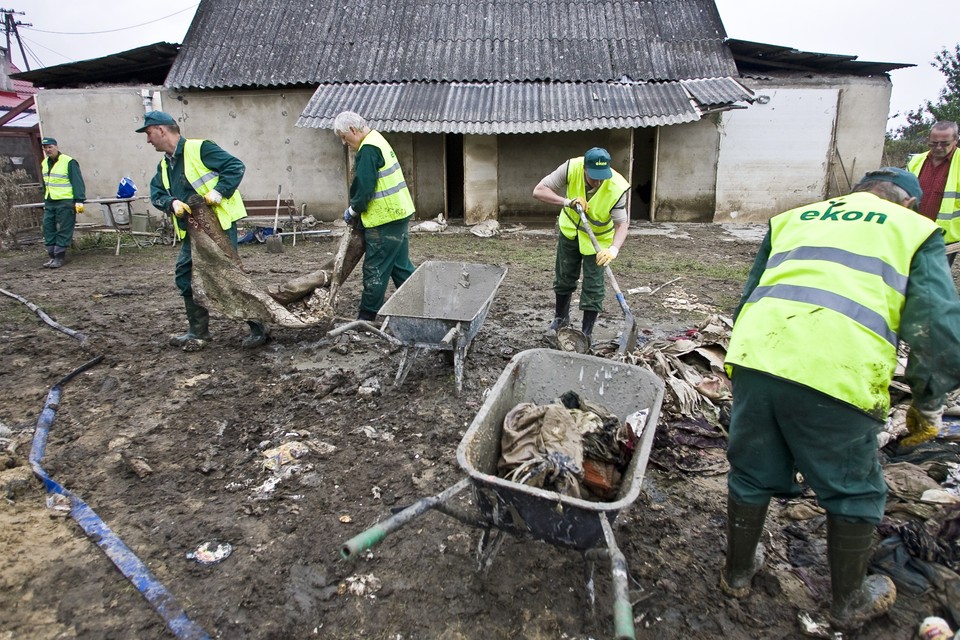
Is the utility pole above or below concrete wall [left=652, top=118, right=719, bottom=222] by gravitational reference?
above

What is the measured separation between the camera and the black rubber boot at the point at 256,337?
187 inches

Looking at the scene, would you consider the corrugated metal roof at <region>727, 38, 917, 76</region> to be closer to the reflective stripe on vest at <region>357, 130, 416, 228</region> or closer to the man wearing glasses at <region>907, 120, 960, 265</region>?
the man wearing glasses at <region>907, 120, 960, 265</region>

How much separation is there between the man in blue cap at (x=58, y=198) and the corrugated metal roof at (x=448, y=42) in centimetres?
300

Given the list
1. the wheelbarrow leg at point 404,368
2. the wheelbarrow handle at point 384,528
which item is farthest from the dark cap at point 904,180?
the wheelbarrow leg at point 404,368

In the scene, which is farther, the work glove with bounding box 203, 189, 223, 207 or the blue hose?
the work glove with bounding box 203, 189, 223, 207

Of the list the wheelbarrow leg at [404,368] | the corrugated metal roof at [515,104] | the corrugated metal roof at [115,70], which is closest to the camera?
the wheelbarrow leg at [404,368]

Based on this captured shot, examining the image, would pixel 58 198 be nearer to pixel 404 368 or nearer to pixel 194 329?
pixel 194 329

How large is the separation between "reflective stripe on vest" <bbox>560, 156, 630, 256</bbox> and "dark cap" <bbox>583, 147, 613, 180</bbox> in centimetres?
16

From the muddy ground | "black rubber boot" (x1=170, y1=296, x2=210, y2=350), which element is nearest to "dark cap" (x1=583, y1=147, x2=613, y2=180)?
the muddy ground

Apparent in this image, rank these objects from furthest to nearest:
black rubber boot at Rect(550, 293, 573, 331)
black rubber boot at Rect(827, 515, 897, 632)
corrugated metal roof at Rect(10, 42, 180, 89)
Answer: corrugated metal roof at Rect(10, 42, 180, 89), black rubber boot at Rect(550, 293, 573, 331), black rubber boot at Rect(827, 515, 897, 632)

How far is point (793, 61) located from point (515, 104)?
17.1 feet

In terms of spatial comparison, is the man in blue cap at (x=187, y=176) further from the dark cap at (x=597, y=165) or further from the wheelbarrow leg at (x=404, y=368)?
the dark cap at (x=597, y=165)

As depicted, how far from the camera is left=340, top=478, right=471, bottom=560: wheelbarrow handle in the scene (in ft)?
5.38

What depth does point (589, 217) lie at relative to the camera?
173 inches
